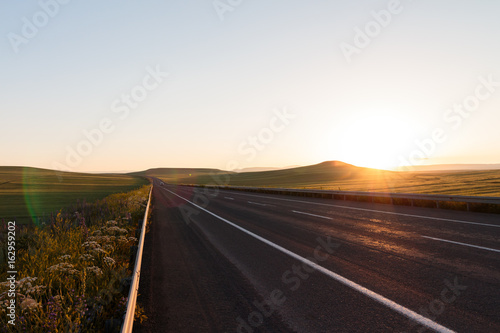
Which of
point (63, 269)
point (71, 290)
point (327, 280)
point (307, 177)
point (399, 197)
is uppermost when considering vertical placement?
point (307, 177)

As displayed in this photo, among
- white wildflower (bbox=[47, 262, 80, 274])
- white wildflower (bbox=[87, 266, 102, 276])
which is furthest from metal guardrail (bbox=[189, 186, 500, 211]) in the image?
white wildflower (bbox=[47, 262, 80, 274])

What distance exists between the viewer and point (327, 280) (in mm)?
5414

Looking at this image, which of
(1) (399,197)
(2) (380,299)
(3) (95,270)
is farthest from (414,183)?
(3) (95,270)

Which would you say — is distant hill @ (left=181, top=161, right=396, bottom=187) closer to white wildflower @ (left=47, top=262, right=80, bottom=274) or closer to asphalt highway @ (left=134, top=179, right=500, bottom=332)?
asphalt highway @ (left=134, top=179, right=500, bottom=332)

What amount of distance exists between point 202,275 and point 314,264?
7.47 ft

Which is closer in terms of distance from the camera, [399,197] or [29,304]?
[29,304]

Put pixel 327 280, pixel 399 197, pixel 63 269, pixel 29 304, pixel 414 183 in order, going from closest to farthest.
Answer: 1. pixel 29 304
2. pixel 63 269
3. pixel 327 280
4. pixel 399 197
5. pixel 414 183

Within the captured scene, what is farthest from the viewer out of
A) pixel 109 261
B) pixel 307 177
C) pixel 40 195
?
pixel 307 177

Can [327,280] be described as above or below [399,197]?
below

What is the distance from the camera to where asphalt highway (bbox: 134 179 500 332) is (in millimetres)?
3971

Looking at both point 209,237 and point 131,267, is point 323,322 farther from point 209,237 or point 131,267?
point 209,237

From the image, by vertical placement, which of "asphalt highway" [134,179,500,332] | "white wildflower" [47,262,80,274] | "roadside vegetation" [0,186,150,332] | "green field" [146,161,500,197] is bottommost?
"asphalt highway" [134,179,500,332]

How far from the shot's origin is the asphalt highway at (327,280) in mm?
3971

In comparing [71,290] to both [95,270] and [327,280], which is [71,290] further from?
[327,280]
